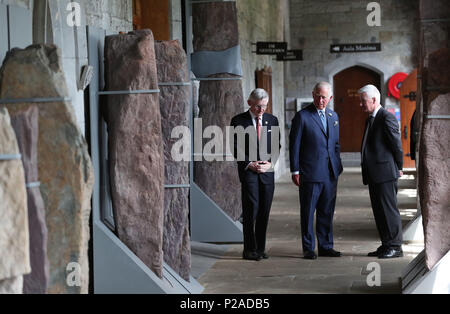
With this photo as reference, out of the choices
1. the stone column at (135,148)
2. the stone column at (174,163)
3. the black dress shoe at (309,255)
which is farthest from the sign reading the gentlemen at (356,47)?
the stone column at (135,148)

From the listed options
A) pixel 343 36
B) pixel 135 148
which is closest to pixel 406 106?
pixel 343 36

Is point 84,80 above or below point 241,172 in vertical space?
above

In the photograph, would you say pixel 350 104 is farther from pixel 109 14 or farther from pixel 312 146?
pixel 109 14

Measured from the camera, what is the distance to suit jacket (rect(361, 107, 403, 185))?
621 centimetres

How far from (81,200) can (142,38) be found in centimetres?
154

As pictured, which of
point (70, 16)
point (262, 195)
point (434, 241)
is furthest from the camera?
point (262, 195)

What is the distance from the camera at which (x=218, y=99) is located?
24.9 feet

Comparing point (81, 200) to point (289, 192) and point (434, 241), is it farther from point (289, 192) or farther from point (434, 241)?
point (289, 192)

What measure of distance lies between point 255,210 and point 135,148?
2.18 meters

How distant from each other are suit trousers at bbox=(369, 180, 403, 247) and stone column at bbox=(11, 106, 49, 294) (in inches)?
148
